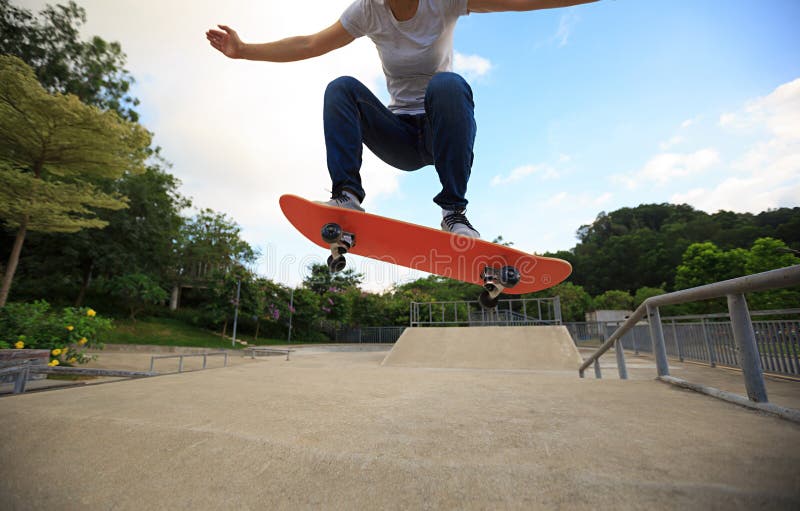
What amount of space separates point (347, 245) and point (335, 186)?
1.32 ft

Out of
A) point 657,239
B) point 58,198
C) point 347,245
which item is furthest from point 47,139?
point 657,239

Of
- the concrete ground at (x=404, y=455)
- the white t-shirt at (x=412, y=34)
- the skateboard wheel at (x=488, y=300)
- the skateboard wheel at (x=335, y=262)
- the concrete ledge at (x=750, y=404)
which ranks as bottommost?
the concrete ground at (x=404, y=455)

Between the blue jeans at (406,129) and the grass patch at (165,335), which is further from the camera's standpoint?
the grass patch at (165,335)

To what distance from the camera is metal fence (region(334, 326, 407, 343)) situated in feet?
86.3

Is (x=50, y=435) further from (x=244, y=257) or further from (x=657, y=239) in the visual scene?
(x=657, y=239)

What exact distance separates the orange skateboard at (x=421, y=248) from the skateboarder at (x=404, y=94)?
12 centimetres

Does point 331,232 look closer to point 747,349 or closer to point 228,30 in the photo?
point 228,30

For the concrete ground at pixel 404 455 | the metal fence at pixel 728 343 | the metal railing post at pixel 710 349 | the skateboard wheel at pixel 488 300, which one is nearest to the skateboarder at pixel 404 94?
the skateboard wheel at pixel 488 300

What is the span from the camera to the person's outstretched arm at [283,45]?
2.47 metres

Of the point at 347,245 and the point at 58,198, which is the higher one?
the point at 58,198

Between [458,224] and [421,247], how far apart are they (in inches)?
16.6

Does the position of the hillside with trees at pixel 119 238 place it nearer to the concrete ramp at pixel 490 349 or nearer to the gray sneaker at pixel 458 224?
the concrete ramp at pixel 490 349

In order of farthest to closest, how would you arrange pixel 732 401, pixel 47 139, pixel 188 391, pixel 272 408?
pixel 47 139, pixel 188 391, pixel 272 408, pixel 732 401

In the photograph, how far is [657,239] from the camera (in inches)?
1925
